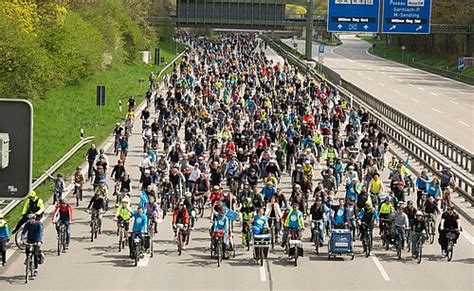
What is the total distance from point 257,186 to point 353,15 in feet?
124

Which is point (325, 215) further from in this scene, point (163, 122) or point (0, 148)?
point (163, 122)

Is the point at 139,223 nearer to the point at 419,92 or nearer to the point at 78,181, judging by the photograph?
the point at 78,181

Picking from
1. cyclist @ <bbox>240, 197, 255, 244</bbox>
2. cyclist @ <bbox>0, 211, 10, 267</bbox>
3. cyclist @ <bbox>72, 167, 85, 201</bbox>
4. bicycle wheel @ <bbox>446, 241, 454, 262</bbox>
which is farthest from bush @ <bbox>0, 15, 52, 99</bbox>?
bicycle wheel @ <bbox>446, 241, 454, 262</bbox>

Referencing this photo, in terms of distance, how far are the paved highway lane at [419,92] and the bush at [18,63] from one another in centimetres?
1902

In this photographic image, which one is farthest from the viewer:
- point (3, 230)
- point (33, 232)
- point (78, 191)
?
point (78, 191)

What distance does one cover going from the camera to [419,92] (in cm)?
7556

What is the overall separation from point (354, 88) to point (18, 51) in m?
24.7

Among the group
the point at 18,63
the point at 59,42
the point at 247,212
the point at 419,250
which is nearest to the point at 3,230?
the point at 247,212

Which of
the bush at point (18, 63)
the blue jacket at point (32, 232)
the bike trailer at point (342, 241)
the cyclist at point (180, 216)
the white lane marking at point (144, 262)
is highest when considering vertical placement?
the bush at point (18, 63)

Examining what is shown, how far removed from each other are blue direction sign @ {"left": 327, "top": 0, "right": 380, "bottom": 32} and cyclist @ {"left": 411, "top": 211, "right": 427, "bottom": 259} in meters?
44.3

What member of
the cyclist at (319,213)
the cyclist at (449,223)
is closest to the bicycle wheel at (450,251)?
the cyclist at (449,223)

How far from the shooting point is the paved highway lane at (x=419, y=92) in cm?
5256

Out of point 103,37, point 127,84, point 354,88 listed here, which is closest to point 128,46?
point 103,37

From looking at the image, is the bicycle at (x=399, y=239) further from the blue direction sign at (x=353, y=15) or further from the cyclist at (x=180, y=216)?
the blue direction sign at (x=353, y=15)
